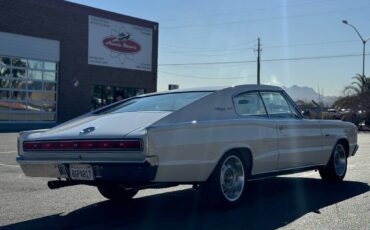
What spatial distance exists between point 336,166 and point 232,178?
3.23 meters

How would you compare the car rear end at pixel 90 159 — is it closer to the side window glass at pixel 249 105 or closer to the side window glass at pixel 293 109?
the side window glass at pixel 249 105

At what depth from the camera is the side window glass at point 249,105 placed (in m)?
7.15

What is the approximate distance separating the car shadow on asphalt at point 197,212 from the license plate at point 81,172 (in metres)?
0.50

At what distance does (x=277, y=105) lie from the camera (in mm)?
8023

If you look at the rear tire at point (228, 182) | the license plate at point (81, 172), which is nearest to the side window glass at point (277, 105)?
the rear tire at point (228, 182)

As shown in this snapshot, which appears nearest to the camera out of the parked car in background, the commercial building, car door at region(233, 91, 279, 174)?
the parked car in background

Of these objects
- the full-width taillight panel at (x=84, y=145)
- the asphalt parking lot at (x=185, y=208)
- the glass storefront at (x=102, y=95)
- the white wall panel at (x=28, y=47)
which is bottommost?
the asphalt parking lot at (x=185, y=208)

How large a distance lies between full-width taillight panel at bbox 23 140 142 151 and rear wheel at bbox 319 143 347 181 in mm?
4542

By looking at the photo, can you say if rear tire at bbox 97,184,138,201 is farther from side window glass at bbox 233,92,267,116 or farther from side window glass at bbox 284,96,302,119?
side window glass at bbox 284,96,302,119

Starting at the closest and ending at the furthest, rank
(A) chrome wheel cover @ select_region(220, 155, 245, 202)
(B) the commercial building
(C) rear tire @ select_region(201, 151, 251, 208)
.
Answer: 1. (C) rear tire @ select_region(201, 151, 251, 208)
2. (A) chrome wheel cover @ select_region(220, 155, 245, 202)
3. (B) the commercial building

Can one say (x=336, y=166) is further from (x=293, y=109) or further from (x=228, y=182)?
(x=228, y=182)

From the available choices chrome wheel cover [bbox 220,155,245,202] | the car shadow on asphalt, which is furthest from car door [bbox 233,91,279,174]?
the car shadow on asphalt

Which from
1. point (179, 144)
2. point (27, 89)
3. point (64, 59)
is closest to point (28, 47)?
point (27, 89)

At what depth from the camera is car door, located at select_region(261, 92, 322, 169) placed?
25.3ft
